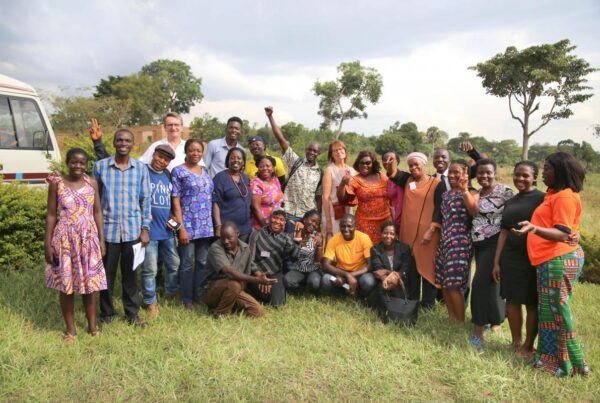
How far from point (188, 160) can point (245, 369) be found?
224 cm

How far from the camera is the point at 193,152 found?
14.5 feet

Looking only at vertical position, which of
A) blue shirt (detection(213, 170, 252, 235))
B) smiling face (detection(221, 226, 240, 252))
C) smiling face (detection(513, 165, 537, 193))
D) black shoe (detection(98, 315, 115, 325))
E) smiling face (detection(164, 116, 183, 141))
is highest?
smiling face (detection(164, 116, 183, 141))

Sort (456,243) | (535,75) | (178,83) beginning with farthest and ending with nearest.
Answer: (178,83) < (535,75) < (456,243)

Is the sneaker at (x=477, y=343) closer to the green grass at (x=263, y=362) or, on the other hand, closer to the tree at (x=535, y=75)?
the green grass at (x=263, y=362)

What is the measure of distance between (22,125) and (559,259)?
7.86 metres

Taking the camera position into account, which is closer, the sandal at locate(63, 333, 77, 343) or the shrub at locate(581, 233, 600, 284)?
the sandal at locate(63, 333, 77, 343)

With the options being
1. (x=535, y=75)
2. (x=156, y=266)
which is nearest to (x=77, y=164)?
(x=156, y=266)

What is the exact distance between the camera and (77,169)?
3.53 m

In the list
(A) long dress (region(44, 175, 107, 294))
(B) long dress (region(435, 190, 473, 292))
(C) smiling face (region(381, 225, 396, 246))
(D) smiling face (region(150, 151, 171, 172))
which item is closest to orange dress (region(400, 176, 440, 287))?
(C) smiling face (region(381, 225, 396, 246))

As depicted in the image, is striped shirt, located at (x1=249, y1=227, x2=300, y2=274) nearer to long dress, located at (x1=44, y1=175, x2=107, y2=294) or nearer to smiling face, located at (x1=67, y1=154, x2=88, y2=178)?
long dress, located at (x1=44, y1=175, x2=107, y2=294)

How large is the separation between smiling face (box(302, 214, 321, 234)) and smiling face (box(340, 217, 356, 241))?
345 mm

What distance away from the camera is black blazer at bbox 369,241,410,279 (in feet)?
15.5

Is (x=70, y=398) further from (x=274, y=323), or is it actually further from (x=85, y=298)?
(x=274, y=323)

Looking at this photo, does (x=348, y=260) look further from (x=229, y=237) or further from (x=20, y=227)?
(x=20, y=227)
